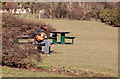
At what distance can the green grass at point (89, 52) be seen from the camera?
12570 mm

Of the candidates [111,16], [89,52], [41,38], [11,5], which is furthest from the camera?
[11,5]

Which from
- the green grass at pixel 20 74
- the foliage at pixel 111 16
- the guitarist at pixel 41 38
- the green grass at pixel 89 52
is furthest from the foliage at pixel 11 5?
the green grass at pixel 20 74

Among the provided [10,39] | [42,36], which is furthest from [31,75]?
[42,36]

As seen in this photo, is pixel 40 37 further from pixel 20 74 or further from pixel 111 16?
pixel 111 16

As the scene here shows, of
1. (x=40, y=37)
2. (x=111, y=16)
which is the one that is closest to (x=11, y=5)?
(x=111, y=16)

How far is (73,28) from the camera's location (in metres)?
33.7

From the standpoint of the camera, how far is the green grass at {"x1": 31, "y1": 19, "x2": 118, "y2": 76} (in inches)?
495

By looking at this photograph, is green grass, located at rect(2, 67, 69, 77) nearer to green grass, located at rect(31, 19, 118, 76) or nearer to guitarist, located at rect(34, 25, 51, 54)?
green grass, located at rect(31, 19, 118, 76)

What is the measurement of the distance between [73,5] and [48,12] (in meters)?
3.75

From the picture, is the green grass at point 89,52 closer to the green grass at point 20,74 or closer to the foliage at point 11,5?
the green grass at point 20,74

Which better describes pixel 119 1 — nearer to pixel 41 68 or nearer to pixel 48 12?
pixel 48 12

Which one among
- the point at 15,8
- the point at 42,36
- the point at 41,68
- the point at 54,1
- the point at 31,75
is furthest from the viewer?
the point at 15,8

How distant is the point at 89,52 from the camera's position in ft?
57.8

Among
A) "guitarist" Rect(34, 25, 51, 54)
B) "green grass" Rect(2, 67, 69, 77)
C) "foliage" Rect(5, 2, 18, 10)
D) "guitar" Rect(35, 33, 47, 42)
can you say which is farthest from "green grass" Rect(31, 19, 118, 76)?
"foliage" Rect(5, 2, 18, 10)
